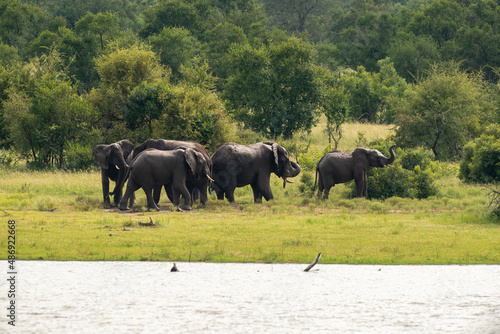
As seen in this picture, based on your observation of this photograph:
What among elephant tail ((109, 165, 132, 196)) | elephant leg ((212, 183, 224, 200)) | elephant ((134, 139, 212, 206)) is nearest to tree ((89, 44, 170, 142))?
elephant ((134, 139, 212, 206))

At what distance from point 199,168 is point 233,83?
73.2ft

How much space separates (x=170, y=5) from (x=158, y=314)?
62.9 metres

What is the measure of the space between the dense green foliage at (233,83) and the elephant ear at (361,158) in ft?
28.4

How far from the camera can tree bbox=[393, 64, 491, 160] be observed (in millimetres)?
36625

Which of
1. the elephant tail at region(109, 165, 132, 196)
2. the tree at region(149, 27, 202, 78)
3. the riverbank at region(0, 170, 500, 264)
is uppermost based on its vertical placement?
the tree at region(149, 27, 202, 78)

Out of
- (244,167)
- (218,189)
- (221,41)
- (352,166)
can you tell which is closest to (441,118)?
(352,166)

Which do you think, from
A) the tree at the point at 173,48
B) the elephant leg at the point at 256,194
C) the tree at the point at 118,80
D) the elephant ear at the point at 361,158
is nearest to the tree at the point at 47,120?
the tree at the point at 118,80

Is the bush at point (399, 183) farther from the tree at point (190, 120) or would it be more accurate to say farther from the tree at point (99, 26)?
the tree at point (99, 26)

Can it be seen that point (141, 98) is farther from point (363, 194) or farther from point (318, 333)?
point (318, 333)

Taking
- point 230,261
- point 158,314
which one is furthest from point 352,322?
point 230,261

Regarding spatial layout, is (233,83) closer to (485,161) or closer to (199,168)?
(485,161)

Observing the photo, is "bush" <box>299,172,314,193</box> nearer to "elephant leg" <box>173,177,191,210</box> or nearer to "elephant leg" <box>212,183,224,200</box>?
"elephant leg" <box>212,183,224,200</box>

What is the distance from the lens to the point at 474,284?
11.2 m

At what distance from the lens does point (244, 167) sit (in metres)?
23.0
